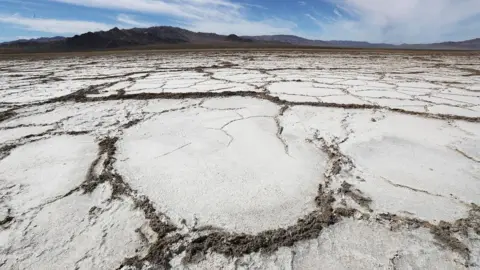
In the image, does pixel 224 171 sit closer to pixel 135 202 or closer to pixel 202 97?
pixel 135 202

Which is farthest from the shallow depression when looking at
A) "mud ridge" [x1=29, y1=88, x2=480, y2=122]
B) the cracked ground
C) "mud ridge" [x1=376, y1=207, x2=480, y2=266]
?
"mud ridge" [x1=29, y1=88, x2=480, y2=122]

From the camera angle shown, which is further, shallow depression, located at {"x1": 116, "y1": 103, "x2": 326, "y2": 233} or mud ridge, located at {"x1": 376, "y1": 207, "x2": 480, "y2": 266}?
shallow depression, located at {"x1": 116, "y1": 103, "x2": 326, "y2": 233}

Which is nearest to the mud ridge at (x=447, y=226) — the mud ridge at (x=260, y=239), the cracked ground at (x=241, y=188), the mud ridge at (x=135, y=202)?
the cracked ground at (x=241, y=188)

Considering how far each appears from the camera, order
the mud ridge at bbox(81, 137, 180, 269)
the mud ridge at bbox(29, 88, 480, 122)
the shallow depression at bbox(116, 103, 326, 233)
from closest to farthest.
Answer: the mud ridge at bbox(81, 137, 180, 269)
the shallow depression at bbox(116, 103, 326, 233)
the mud ridge at bbox(29, 88, 480, 122)

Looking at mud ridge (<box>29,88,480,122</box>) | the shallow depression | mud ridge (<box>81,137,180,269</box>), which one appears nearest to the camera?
mud ridge (<box>81,137,180,269</box>)

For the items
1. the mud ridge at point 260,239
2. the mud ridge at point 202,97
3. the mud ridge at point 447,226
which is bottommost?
the mud ridge at point 260,239

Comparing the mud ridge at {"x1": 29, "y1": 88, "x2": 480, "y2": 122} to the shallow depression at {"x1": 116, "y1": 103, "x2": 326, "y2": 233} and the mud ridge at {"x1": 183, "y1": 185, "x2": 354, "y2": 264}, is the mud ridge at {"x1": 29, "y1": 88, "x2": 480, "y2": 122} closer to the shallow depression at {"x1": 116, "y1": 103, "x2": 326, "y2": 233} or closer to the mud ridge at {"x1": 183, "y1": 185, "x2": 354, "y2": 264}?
the shallow depression at {"x1": 116, "y1": 103, "x2": 326, "y2": 233}

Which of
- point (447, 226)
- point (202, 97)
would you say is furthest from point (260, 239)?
point (202, 97)

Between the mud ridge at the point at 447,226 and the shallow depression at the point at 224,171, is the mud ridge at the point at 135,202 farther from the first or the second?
the mud ridge at the point at 447,226

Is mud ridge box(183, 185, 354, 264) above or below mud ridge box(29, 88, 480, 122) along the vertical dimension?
below

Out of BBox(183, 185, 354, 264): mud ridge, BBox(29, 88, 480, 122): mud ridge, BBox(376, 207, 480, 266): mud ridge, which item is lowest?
BBox(183, 185, 354, 264): mud ridge
